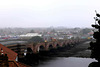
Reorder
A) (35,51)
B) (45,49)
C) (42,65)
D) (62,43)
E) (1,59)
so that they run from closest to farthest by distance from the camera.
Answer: (1,59), (42,65), (35,51), (45,49), (62,43)

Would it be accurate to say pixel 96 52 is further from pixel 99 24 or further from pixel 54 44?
pixel 54 44

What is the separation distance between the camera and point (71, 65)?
37656 millimetres

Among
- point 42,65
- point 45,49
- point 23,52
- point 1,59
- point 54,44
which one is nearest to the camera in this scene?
point 1,59

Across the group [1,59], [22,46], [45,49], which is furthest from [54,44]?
[1,59]

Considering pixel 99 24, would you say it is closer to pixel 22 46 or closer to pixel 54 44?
pixel 22 46

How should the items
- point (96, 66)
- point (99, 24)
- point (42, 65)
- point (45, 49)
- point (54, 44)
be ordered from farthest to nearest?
1. point (54, 44)
2. point (45, 49)
3. point (42, 65)
4. point (99, 24)
5. point (96, 66)

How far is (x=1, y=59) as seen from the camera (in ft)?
30.1

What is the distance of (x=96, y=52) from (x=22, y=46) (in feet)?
124

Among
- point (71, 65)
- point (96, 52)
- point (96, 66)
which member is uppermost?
point (96, 52)

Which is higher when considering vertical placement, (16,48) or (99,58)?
(99,58)

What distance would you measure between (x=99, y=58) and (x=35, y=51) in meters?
40.9

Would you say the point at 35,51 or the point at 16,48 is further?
the point at 35,51

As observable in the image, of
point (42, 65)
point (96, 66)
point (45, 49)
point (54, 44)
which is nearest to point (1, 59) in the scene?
point (96, 66)

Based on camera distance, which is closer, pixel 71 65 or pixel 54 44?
pixel 71 65
